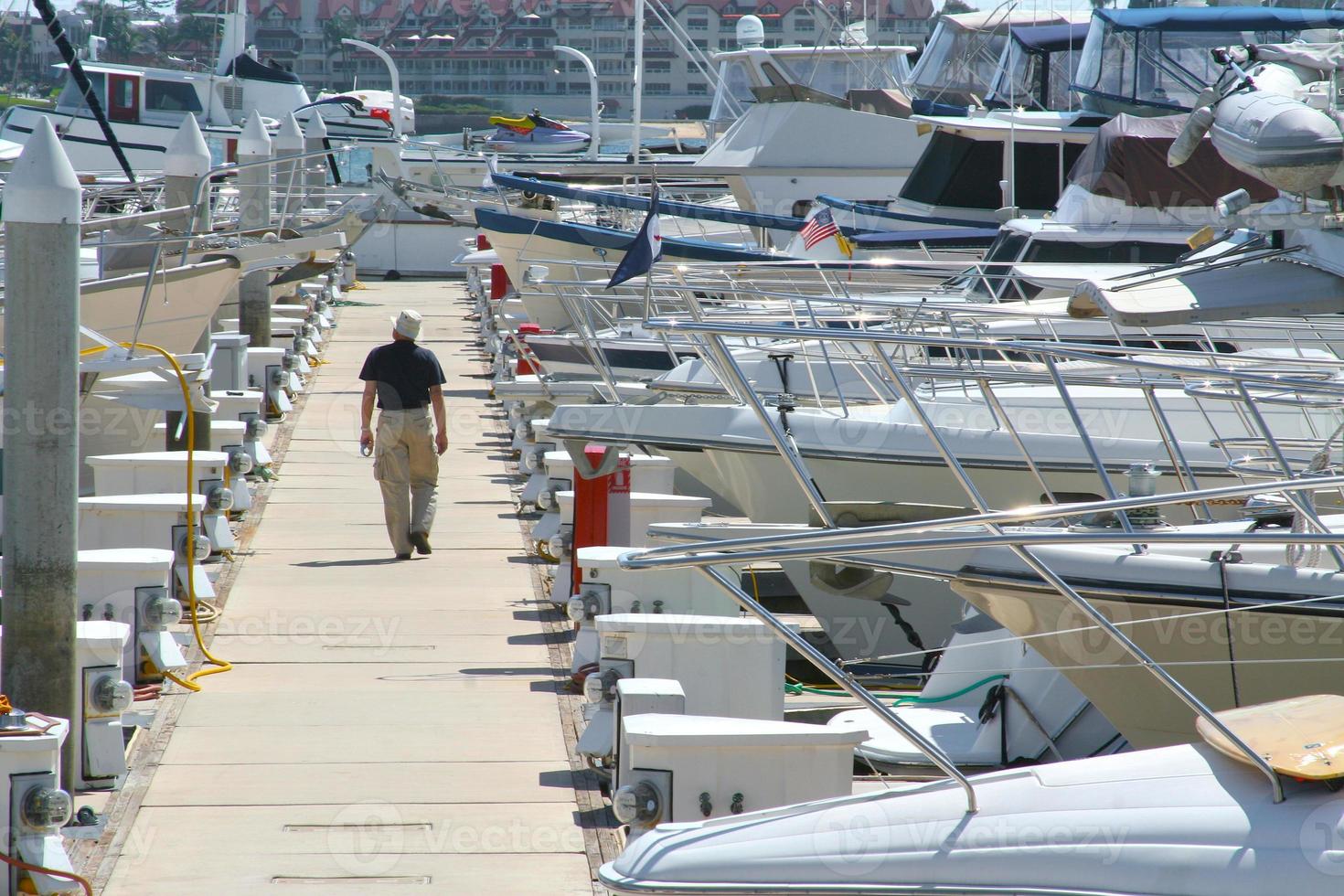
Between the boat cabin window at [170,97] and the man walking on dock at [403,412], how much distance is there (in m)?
26.0

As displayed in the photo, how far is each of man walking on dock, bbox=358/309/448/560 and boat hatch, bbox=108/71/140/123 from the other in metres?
25.6

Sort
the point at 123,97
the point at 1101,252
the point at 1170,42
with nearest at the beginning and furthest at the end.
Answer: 1. the point at 1101,252
2. the point at 1170,42
3. the point at 123,97

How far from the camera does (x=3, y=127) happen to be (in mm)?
32469

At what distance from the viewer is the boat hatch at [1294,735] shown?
385cm

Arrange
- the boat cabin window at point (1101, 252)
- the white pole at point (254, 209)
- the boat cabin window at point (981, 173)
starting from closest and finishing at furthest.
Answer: the boat cabin window at point (1101, 252), the white pole at point (254, 209), the boat cabin window at point (981, 173)

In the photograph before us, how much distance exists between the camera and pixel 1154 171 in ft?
41.5

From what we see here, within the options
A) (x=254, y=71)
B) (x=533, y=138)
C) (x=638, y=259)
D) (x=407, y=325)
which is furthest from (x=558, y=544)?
(x=533, y=138)

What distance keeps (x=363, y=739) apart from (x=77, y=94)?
92.7 ft

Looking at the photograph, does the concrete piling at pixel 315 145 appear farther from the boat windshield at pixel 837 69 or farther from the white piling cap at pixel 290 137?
the boat windshield at pixel 837 69

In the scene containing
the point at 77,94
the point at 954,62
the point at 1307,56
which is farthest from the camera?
the point at 77,94

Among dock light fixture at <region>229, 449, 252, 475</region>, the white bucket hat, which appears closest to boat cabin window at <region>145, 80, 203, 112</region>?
dock light fixture at <region>229, 449, 252, 475</region>

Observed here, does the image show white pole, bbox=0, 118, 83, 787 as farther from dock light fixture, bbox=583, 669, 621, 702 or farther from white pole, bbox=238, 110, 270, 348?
white pole, bbox=238, 110, 270, 348

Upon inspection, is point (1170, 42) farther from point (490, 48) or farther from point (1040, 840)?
point (490, 48)

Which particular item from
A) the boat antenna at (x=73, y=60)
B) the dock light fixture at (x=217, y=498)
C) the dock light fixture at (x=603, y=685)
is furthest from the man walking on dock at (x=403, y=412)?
the boat antenna at (x=73, y=60)
